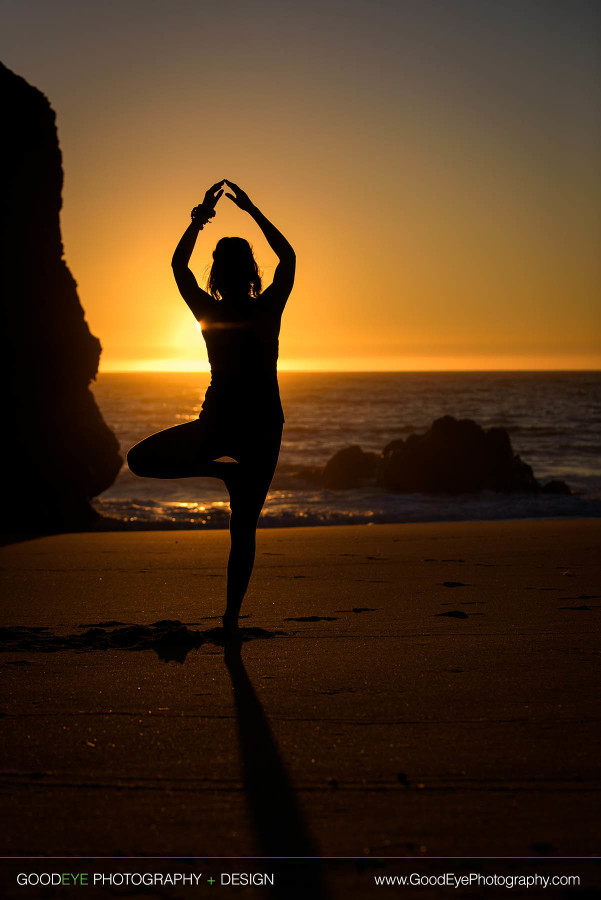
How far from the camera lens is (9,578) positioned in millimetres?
5566

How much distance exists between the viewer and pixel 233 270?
3627mm

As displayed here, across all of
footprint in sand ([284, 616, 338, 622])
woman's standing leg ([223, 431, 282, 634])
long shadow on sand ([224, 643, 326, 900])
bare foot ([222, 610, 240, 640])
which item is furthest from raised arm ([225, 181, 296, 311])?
long shadow on sand ([224, 643, 326, 900])

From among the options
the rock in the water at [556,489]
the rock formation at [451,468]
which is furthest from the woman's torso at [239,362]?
the rock in the water at [556,489]

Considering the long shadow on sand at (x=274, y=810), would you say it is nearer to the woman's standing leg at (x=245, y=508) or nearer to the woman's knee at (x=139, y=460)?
the woman's standing leg at (x=245, y=508)

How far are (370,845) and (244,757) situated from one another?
58cm

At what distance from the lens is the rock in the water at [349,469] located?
59.7 feet

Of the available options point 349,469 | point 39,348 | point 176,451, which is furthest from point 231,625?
point 349,469

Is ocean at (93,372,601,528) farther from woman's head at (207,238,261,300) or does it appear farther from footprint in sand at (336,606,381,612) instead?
woman's head at (207,238,261,300)

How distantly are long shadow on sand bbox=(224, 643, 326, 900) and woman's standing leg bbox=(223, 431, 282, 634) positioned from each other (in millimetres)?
1074

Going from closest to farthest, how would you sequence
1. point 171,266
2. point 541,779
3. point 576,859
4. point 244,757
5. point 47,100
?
1. point 576,859
2. point 541,779
3. point 244,757
4. point 171,266
5. point 47,100

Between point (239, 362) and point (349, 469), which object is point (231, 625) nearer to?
point (239, 362)

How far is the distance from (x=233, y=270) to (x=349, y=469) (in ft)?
49.9

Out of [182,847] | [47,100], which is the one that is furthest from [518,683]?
[47,100]

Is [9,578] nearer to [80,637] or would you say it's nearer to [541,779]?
[80,637]
